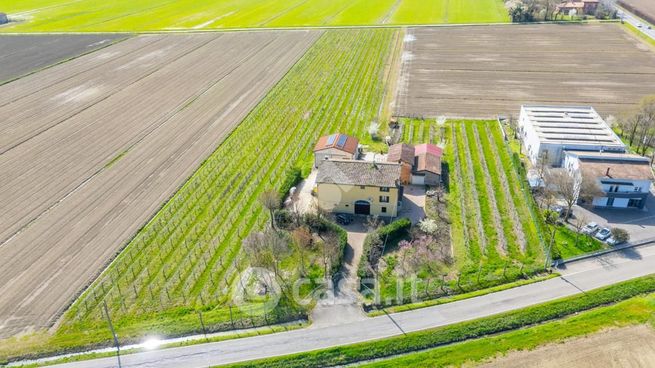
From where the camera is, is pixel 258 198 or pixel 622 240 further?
pixel 258 198

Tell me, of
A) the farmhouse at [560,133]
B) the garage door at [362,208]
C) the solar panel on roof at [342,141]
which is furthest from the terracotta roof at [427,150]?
the garage door at [362,208]

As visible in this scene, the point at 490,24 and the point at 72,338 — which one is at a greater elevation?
the point at 490,24

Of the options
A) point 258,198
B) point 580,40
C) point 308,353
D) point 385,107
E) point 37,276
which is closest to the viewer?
point 308,353

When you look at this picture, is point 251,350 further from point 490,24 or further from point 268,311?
point 490,24

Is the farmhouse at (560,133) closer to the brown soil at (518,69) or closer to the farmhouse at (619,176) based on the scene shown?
the farmhouse at (619,176)

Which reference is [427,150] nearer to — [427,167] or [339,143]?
[427,167]

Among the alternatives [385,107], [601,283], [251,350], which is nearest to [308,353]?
[251,350]
